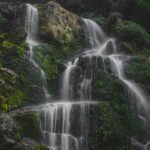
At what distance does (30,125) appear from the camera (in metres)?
11.5

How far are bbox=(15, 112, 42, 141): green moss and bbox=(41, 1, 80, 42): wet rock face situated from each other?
972cm

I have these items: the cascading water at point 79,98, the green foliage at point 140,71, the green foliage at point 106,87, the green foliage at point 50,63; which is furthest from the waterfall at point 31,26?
the green foliage at point 140,71

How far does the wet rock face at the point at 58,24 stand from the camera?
20.8m

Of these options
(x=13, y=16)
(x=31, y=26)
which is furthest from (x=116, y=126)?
(x=13, y=16)

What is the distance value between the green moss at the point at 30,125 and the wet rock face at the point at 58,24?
31.9 feet

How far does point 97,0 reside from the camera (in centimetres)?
2773

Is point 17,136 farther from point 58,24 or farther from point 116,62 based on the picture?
point 58,24

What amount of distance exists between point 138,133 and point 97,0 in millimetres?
16498

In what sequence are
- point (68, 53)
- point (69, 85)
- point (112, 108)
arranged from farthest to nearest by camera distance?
1. point (68, 53)
2. point (69, 85)
3. point (112, 108)

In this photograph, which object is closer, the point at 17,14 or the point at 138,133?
the point at 138,133


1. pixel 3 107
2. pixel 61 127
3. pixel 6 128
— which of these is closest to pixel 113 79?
pixel 61 127

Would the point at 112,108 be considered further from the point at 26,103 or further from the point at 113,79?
the point at 26,103

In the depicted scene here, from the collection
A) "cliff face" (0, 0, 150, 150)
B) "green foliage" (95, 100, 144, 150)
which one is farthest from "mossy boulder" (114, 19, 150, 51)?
"green foliage" (95, 100, 144, 150)

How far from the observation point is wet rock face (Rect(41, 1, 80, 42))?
2075 centimetres
